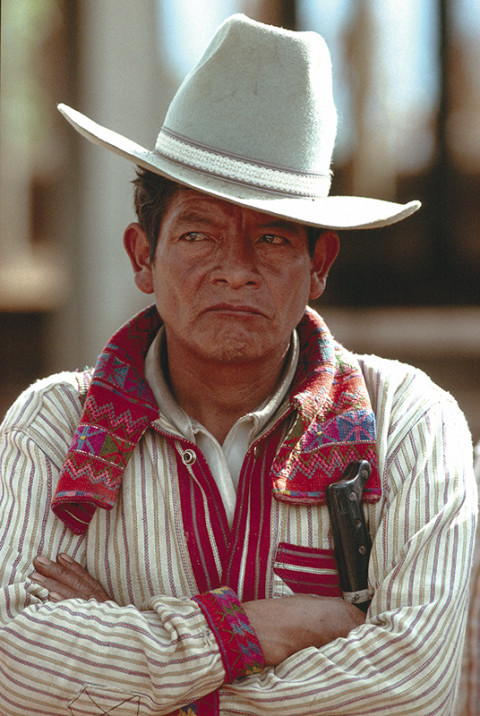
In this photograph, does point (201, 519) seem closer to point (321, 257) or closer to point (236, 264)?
point (236, 264)

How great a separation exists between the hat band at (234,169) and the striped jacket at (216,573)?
1.87 ft

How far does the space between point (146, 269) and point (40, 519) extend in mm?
786

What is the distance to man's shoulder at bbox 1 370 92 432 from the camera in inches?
110

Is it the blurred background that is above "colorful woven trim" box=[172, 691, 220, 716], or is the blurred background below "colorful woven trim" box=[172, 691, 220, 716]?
above

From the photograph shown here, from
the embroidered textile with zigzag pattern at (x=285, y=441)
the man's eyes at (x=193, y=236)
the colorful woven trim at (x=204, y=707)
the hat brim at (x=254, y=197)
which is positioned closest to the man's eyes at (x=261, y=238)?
the man's eyes at (x=193, y=236)

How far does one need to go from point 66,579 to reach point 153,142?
555 cm

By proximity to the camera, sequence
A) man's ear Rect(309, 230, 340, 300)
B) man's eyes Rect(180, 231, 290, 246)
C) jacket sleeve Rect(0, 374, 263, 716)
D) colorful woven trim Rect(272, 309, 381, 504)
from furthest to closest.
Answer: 1. man's ear Rect(309, 230, 340, 300)
2. man's eyes Rect(180, 231, 290, 246)
3. colorful woven trim Rect(272, 309, 381, 504)
4. jacket sleeve Rect(0, 374, 263, 716)

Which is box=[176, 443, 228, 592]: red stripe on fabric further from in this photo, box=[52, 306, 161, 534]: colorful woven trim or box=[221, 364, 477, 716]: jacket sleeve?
box=[221, 364, 477, 716]: jacket sleeve

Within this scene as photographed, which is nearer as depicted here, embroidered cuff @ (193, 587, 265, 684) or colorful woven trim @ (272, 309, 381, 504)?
embroidered cuff @ (193, 587, 265, 684)

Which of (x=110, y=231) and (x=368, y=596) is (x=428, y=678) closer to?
(x=368, y=596)

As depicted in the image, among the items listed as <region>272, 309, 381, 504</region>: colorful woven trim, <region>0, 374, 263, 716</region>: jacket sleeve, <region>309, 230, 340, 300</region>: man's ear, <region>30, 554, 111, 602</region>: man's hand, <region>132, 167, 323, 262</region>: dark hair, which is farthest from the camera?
<region>309, 230, 340, 300</region>: man's ear

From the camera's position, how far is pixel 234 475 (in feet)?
9.23

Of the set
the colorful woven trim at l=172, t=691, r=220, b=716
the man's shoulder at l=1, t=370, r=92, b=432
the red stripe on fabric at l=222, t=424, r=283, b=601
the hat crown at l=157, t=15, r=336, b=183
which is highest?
the hat crown at l=157, t=15, r=336, b=183

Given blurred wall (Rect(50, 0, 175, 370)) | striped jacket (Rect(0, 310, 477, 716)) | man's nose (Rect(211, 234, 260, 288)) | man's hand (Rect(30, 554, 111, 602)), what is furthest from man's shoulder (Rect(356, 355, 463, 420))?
blurred wall (Rect(50, 0, 175, 370))
